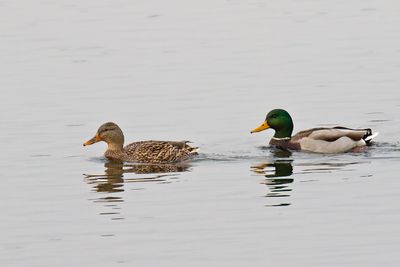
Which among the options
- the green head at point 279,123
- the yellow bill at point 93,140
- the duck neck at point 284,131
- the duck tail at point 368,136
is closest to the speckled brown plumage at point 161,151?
the yellow bill at point 93,140

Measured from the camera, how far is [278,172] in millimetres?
19250

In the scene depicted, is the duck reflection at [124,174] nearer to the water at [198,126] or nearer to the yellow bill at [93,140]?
the water at [198,126]

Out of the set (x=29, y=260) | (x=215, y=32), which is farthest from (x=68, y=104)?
(x=29, y=260)

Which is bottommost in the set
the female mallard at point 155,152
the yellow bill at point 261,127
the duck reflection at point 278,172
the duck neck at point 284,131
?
the duck reflection at point 278,172

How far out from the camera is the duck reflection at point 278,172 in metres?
17.3

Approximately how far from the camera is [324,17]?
33719 mm

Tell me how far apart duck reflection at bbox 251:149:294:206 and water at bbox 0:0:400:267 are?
0.04 m

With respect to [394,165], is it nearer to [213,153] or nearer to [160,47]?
[213,153]

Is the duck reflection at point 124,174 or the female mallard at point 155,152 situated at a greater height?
the female mallard at point 155,152

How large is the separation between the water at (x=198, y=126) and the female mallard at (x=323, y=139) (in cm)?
32

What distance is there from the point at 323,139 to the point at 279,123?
127 cm

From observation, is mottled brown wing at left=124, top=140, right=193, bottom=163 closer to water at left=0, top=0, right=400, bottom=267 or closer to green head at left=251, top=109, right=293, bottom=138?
water at left=0, top=0, right=400, bottom=267

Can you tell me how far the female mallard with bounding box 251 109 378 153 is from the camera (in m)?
20.9

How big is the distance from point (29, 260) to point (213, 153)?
7152mm
